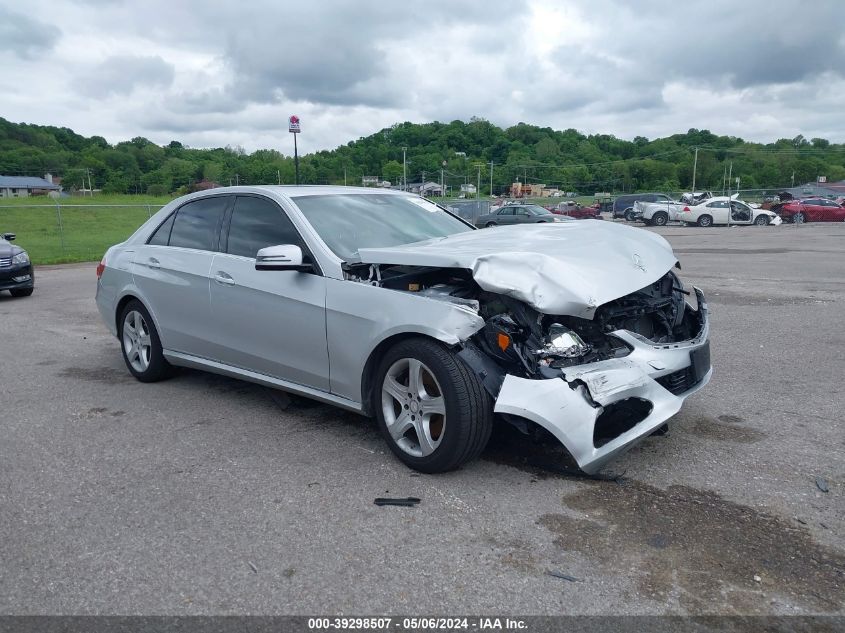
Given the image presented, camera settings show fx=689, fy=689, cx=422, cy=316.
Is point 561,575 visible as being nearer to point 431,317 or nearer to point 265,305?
point 431,317

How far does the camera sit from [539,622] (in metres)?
2.54

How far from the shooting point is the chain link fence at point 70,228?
813 inches

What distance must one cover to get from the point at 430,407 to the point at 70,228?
32.9 meters

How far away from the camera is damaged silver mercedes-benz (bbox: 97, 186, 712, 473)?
3.60 m

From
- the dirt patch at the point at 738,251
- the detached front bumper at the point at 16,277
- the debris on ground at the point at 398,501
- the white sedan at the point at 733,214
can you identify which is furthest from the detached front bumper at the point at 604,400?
the white sedan at the point at 733,214

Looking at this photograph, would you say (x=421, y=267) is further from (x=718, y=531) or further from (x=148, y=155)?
(x=148, y=155)

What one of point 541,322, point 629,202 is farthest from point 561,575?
point 629,202

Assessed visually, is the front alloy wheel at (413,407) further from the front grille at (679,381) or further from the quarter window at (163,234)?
the quarter window at (163,234)

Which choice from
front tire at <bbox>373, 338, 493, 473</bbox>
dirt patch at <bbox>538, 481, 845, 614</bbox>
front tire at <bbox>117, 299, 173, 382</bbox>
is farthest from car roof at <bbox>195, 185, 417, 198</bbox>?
dirt patch at <bbox>538, 481, 845, 614</bbox>

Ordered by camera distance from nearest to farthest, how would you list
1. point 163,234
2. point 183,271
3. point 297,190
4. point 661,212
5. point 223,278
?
point 223,278 < point 297,190 < point 183,271 < point 163,234 < point 661,212

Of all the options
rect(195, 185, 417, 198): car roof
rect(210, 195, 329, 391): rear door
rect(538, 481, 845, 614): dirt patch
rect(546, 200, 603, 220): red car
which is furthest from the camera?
rect(546, 200, 603, 220): red car

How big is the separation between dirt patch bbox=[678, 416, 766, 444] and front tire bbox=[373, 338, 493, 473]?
5.29ft

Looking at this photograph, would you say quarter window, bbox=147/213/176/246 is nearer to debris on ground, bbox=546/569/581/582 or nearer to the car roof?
the car roof

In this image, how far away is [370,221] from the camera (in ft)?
16.4
